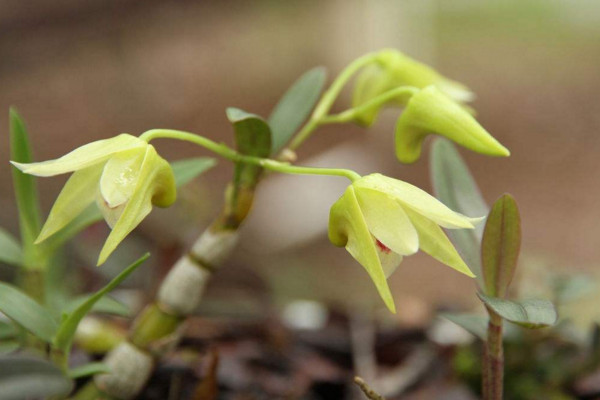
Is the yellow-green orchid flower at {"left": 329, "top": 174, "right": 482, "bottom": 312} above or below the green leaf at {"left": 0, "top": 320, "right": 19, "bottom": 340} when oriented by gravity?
above

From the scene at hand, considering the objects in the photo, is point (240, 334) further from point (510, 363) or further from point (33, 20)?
point (33, 20)

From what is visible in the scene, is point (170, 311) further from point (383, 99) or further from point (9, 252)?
point (383, 99)

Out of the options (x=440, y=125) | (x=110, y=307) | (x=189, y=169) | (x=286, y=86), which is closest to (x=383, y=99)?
(x=440, y=125)

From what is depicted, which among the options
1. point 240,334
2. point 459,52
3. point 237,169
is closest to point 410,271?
point 240,334

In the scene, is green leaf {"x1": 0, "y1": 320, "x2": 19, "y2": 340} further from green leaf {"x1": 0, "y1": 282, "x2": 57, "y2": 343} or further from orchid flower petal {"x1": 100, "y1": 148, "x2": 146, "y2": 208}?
orchid flower petal {"x1": 100, "y1": 148, "x2": 146, "y2": 208}

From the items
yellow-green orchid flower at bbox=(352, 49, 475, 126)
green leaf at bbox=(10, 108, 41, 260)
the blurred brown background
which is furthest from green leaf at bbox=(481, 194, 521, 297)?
the blurred brown background

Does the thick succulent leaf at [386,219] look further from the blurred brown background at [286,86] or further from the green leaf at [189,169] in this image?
the blurred brown background at [286,86]
